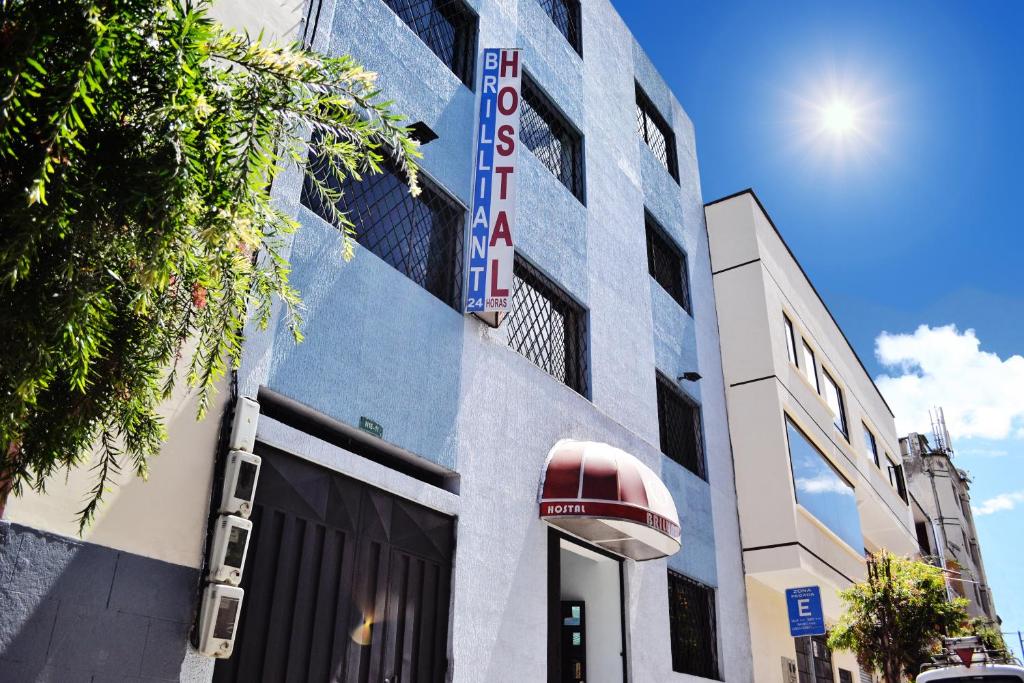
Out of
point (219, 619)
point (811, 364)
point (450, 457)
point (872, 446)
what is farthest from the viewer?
point (872, 446)

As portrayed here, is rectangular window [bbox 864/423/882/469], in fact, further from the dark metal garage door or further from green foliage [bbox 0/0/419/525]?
green foliage [bbox 0/0/419/525]

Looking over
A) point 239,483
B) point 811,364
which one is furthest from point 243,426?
point 811,364

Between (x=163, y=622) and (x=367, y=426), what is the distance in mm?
2643

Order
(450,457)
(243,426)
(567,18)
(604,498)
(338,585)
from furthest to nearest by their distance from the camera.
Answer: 1. (567,18)
2. (604,498)
3. (450,457)
4. (338,585)
5. (243,426)

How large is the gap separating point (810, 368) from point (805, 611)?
7758 mm

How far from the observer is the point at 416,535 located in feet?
26.0

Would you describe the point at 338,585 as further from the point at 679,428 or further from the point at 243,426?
the point at 679,428

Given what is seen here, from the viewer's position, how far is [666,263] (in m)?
16.6

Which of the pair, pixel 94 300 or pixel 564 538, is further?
pixel 564 538

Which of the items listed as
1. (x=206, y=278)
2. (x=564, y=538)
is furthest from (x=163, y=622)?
(x=564, y=538)

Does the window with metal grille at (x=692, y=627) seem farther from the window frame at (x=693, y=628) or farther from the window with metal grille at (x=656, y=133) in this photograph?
the window with metal grille at (x=656, y=133)

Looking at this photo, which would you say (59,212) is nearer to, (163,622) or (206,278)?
(206,278)

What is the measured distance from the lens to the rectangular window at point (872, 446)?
26078mm

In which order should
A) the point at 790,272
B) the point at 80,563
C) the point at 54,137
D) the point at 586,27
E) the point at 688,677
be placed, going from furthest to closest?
the point at 790,272 → the point at 586,27 → the point at 688,677 → the point at 80,563 → the point at 54,137
